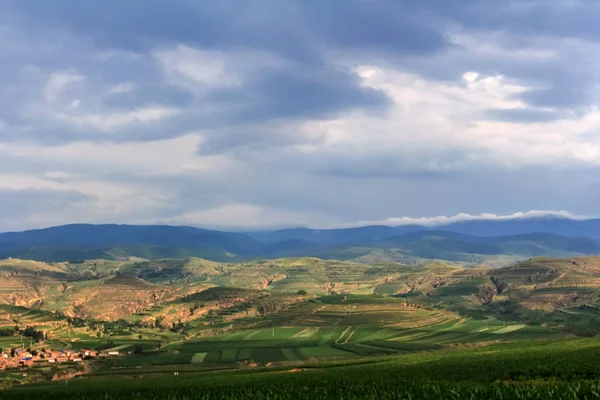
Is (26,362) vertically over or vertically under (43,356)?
over

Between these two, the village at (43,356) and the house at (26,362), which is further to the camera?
the village at (43,356)

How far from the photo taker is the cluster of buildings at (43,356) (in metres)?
151

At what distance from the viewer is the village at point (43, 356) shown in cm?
15075

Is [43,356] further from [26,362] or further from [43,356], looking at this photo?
[26,362]

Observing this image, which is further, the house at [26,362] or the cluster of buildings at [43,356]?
the cluster of buildings at [43,356]

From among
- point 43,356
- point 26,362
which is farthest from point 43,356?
point 26,362

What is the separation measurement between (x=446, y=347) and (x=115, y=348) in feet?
384

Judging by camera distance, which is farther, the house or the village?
the village

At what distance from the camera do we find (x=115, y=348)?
7598 inches

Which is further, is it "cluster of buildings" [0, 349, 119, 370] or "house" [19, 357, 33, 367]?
"cluster of buildings" [0, 349, 119, 370]

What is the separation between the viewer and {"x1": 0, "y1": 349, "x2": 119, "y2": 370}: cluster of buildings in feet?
495

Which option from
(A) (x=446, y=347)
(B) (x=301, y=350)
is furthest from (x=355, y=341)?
(A) (x=446, y=347)

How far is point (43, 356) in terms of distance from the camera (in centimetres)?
Answer: 16338

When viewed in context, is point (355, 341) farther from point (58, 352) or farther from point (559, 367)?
point (559, 367)
